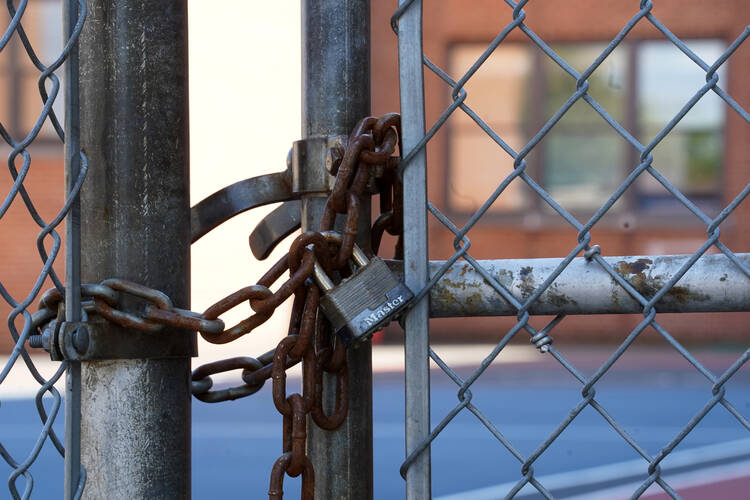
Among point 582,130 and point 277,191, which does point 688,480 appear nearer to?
point 277,191

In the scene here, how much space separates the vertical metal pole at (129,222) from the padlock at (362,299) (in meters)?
0.18

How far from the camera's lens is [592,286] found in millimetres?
975

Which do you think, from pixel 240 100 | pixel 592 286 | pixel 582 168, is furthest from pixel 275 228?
pixel 582 168

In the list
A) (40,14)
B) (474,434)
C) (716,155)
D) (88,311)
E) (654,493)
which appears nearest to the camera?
(88,311)

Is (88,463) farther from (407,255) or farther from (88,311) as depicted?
(407,255)

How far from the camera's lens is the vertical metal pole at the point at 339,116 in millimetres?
987

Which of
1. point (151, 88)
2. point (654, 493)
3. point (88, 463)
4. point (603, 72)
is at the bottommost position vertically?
point (654, 493)

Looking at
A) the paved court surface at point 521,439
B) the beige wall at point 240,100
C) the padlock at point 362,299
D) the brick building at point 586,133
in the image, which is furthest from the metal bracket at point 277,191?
the brick building at point 586,133

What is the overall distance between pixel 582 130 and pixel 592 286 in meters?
10.2

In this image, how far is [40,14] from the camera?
9.95 m

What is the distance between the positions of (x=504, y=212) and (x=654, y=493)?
6.53 m

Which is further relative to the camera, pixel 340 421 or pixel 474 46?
pixel 474 46

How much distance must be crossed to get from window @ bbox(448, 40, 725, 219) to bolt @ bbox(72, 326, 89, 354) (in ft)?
32.2

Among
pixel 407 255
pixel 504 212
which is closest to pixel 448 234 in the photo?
pixel 504 212
